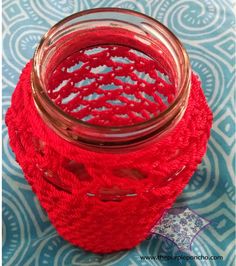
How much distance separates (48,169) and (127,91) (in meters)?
0.17

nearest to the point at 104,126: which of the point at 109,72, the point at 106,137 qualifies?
the point at 106,137

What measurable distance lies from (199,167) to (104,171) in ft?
0.64

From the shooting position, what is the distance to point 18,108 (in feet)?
1.32

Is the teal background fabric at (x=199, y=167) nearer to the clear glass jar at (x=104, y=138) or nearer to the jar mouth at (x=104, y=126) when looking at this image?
the clear glass jar at (x=104, y=138)

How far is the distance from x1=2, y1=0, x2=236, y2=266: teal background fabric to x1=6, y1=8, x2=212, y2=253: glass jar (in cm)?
2

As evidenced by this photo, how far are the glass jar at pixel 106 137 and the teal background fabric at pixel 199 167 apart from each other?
0.02m

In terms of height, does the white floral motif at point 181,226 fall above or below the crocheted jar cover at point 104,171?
below

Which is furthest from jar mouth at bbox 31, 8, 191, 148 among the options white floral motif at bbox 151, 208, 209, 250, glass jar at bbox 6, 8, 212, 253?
white floral motif at bbox 151, 208, 209, 250

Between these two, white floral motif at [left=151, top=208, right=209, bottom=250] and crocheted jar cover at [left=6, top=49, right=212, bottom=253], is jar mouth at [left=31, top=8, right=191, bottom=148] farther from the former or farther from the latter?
white floral motif at [left=151, top=208, right=209, bottom=250]

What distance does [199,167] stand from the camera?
53cm

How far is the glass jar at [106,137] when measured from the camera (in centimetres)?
35

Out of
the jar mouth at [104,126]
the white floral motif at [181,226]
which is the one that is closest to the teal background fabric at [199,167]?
the white floral motif at [181,226]

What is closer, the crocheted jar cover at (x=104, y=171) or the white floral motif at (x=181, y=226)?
the crocheted jar cover at (x=104, y=171)

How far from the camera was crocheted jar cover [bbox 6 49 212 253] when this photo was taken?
360mm
